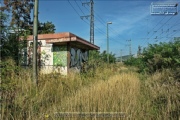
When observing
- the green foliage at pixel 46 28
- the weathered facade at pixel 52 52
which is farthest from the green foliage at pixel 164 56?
the green foliage at pixel 46 28

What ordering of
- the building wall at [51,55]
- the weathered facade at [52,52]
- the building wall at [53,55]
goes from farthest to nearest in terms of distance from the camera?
the building wall at [51,55] → the building wall at [53,55] → the weathered facade at [52,52]

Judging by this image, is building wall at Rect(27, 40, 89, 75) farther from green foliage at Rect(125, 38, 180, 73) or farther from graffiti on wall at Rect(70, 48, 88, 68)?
green foliage at Rect(125, 38, 180, 73)

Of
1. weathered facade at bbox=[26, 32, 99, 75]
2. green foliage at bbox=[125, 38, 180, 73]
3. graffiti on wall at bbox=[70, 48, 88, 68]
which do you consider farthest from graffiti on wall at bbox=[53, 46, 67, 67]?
green foliage at bbox=[125, 38, 180, 73]

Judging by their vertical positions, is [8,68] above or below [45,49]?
below

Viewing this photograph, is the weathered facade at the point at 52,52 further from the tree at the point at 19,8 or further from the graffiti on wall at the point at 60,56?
the tree at the point at 19,8

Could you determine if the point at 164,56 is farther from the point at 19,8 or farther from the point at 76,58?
the point at 19,8

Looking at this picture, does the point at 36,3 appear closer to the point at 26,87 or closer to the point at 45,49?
the point at 26,87

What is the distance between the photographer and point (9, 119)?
3.63 meters

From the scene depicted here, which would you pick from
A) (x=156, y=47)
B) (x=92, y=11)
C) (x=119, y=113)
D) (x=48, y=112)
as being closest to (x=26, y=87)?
(x=48, y=112)

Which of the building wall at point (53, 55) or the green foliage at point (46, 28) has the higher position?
the green foliage at point (46, 28)

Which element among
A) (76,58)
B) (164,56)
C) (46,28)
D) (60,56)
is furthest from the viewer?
(46,28)

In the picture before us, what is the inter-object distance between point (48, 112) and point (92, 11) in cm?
3101

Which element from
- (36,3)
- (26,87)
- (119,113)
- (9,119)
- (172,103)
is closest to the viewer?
(9,119)

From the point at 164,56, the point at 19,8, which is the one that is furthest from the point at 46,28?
the point at 164,56
